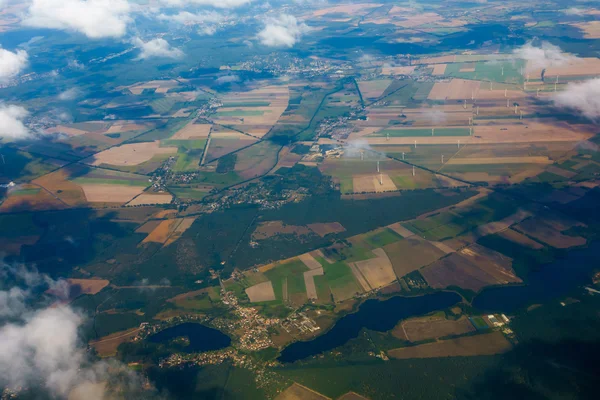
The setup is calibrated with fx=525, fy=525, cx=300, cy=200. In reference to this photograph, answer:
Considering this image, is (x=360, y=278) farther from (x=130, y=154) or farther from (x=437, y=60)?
(x=437, y=60)

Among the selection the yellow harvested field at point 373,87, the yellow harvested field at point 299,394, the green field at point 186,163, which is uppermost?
the yellow harvested field at point 373,87

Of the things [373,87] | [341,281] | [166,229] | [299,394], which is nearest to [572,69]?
[373,87]

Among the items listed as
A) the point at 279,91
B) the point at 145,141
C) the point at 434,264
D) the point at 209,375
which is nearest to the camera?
the point at 209,375

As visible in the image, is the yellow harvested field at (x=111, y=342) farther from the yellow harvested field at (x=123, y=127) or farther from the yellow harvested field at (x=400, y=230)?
the yellow harvested field at (x=123, y=127)

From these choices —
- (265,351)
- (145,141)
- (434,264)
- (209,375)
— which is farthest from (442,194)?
(145,141)

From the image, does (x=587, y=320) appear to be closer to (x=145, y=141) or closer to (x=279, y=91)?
(x=145, y=141)

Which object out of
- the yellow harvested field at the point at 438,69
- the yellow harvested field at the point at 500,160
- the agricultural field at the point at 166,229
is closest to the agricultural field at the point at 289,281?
the agricultural field at the point at 166,229
